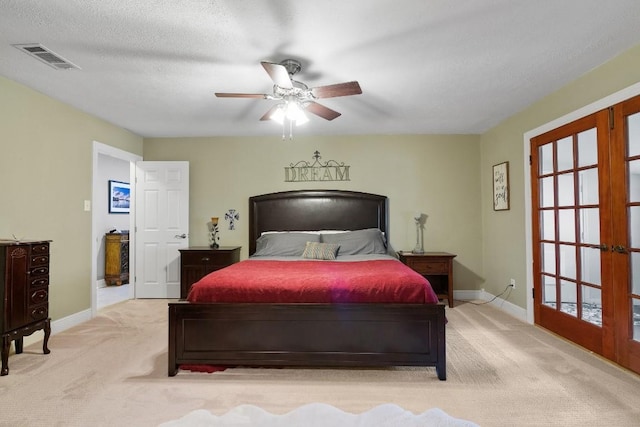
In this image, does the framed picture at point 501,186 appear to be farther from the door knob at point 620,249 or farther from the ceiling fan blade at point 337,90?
the ceiling fan blade at point 337,90

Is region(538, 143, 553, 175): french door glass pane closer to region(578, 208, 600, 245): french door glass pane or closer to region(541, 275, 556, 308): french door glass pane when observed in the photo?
region(578, 208, 600, 245): french door glass pane

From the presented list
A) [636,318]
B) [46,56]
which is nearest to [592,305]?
[636,318]

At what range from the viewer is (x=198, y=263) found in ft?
16.0

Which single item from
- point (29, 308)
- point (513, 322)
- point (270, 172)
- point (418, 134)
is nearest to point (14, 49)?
point (29, 308)

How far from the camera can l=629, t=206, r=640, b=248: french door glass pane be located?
8.63 feet

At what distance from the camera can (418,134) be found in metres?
5.28

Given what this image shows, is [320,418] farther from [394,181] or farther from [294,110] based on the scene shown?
[394,181]

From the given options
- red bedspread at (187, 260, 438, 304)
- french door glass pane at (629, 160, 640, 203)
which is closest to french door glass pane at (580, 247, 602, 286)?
french door glass pane at (629, 160, 640, 203)

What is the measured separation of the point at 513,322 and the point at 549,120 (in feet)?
7.23

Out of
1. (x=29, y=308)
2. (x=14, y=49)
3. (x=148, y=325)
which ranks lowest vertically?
(x=148, y=325)

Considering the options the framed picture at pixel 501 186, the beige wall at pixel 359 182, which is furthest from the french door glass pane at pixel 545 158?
the framed picture at pixel 501 186

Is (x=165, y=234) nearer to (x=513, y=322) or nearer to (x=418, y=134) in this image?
(x=418, y=134)

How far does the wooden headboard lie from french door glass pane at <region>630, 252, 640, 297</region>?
9.41ft

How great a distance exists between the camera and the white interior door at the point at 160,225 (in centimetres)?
521
